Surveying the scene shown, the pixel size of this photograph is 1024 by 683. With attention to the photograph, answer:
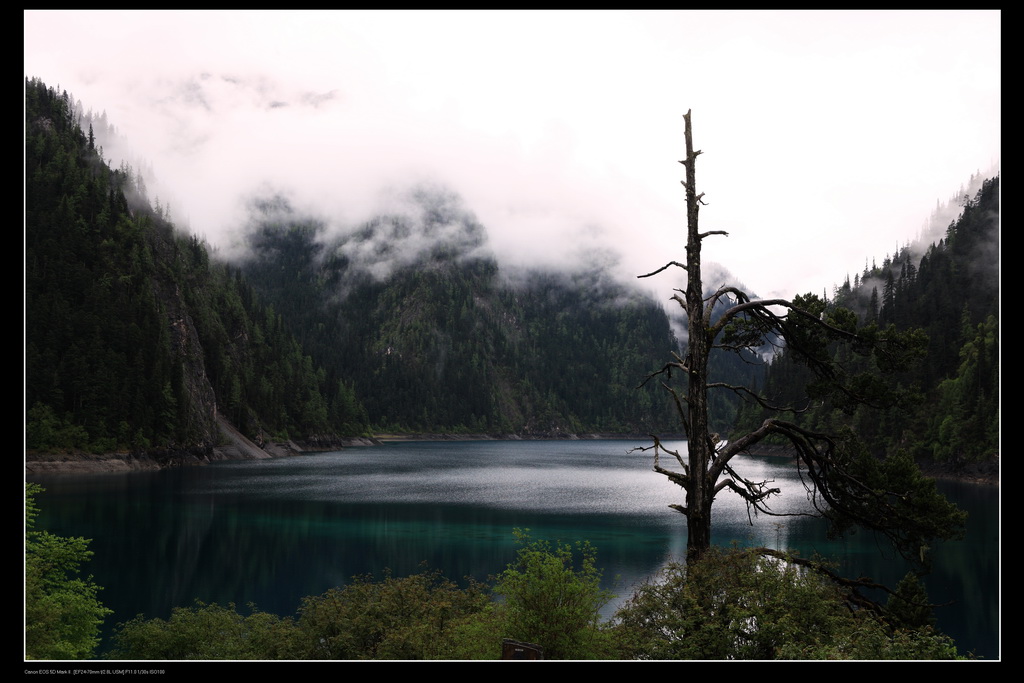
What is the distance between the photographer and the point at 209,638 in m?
20.2

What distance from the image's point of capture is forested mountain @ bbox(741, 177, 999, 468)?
61.8m

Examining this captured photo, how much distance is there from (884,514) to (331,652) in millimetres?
13734

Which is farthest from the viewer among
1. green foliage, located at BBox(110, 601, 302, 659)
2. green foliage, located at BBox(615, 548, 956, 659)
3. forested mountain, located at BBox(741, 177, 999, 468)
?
forested mountain, located at BBox(741, 177, 999, 468)

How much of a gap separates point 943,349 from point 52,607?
82341 mm

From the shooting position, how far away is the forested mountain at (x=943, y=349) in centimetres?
6178

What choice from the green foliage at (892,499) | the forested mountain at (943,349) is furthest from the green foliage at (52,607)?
the forested mountain at (943,349)

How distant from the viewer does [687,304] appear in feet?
50.3

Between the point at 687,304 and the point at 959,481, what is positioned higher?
the point at 687,304

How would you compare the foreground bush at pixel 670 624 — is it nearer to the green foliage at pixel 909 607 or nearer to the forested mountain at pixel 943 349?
the green foliage at pixel 909 607

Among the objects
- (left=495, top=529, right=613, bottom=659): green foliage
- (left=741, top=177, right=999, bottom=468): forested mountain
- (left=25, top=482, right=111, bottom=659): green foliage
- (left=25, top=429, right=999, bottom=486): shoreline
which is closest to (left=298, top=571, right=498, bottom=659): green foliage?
(left=495, top=529, right=613, bottom=659): green foliage

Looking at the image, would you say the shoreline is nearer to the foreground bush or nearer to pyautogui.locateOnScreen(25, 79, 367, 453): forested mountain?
pyautogui.locateOnScreen(25, 79, 367, 453): forested mountain

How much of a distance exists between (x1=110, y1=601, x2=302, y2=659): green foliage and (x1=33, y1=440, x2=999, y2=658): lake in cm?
1380
